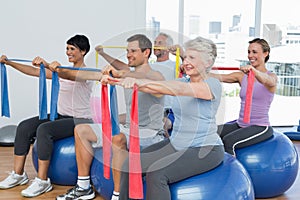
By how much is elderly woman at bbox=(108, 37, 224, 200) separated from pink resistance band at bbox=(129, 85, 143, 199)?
8 centimetres

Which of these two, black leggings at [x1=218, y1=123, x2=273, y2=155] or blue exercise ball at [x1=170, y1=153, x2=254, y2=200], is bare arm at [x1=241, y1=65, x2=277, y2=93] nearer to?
black leggings at [x1=218, y1=123, x2=273, y2=155]

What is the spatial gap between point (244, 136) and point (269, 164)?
0.22 m

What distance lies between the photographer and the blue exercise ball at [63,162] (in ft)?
8.79

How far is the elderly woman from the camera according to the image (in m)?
1.84

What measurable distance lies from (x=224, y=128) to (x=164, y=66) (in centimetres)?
62

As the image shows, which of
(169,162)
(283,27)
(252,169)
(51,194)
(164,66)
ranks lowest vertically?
(51,194)

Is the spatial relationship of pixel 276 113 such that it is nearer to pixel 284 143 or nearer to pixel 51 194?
pixel 284 143

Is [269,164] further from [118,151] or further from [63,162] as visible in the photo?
[63,162]

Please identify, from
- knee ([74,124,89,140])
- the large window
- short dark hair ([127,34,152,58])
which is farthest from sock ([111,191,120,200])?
the large window

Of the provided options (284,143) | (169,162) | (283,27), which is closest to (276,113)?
(283,27)

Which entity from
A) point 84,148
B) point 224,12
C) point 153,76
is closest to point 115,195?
point 84,148

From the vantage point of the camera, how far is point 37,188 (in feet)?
8.63

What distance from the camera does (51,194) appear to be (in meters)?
2.65

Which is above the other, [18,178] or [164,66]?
[164,66]
